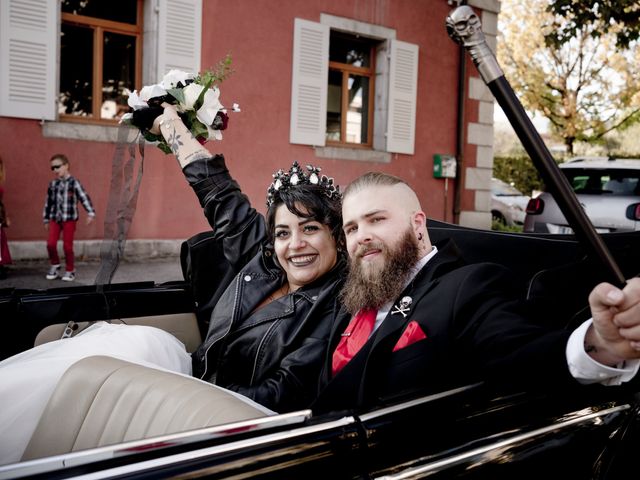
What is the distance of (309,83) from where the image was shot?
964cm

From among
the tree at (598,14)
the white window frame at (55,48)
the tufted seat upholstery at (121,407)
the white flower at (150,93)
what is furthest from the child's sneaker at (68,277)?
the tree at (598,14)

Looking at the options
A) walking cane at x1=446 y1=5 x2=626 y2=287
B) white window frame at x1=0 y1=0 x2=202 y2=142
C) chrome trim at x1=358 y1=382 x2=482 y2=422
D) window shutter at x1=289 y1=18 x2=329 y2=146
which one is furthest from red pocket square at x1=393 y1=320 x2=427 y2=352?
window shutter at x1=289 y1=18 x2=329 y2=146

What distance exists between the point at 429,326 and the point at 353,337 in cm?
38

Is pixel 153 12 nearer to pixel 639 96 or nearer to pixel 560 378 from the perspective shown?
pixel 560 378

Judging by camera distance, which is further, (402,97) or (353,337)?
(402,97)

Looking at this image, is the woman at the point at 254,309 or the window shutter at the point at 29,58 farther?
the window shutter at the point at 29,58

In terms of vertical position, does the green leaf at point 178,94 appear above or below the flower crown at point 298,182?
above

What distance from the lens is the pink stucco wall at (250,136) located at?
7.68 metres

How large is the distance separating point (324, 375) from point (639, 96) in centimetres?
2283

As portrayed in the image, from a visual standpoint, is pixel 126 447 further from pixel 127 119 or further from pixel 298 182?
pixel 127 119

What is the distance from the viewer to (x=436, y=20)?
36.6ft

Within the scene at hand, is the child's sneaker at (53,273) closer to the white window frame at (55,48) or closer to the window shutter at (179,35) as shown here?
the white window frame at (55,48)

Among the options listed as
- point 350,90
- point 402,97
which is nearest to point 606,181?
point 402,97

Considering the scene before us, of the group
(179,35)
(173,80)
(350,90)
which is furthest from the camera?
(350,90)
